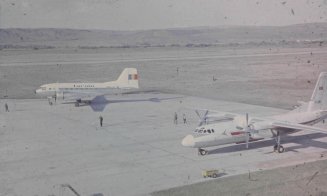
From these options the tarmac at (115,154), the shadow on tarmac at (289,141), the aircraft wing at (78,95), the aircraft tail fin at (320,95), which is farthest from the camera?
the aircraft wing at (78,95)

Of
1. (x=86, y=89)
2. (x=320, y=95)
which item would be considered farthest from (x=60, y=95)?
(x=320, y=95)

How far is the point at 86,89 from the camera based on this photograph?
207 ft

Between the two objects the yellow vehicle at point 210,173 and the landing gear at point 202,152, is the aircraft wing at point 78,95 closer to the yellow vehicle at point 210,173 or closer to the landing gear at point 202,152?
the landing gear at point 202,152

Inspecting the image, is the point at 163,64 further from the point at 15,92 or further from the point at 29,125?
the point at 29,125

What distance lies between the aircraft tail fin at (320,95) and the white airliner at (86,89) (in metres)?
32.0

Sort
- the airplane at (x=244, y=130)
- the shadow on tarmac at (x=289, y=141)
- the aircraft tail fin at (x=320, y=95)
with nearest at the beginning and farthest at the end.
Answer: the airplane at (x=244, y=130), the shadow on tarmac at (x=289, y=141), the aircraft tail fin at (x=320, y=95)

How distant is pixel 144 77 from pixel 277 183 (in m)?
74.9

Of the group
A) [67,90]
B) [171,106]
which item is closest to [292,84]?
[171,106]

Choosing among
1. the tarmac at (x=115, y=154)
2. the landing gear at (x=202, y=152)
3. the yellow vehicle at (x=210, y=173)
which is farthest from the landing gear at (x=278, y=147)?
the yellow vehicle at (x=210, y=173)

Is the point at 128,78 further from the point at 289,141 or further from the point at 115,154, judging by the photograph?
the point at 289,141

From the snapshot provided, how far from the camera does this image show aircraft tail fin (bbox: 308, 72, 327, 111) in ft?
127

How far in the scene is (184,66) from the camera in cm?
12312

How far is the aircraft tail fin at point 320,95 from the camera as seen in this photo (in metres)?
38.7

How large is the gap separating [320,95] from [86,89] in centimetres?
3629
